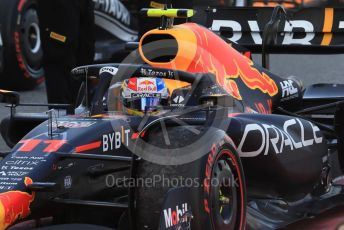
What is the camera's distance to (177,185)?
2.96 metres

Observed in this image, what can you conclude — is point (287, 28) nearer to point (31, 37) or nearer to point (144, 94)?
point (144, 94)

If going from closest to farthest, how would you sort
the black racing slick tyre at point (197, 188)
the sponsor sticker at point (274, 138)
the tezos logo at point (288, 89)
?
the black racing slick tyre at point (197, 188) → the sponsor sticker at point (274, 138) → the tezos logo at point (288, 89)

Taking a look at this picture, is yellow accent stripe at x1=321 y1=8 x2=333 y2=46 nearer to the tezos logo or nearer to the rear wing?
the rear wing

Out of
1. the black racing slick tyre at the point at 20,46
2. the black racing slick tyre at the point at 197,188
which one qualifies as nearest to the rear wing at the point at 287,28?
the black racing slick tyre at the point at 197,188

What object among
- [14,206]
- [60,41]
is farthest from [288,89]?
[14,206]

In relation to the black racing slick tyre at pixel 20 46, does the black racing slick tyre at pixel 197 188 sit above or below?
below

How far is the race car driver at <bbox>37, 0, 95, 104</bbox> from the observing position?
588cm

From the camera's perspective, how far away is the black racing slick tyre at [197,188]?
2949mm

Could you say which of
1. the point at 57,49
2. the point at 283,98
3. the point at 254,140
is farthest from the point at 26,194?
the point at 57,49

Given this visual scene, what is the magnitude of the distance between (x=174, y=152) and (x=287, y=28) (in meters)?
2.42

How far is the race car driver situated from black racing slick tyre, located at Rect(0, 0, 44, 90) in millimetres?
1985

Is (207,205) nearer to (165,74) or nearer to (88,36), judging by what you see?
(165,74)

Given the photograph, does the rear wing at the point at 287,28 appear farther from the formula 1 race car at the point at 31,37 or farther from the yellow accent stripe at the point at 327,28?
the formula 1 race car at the point at 31,37

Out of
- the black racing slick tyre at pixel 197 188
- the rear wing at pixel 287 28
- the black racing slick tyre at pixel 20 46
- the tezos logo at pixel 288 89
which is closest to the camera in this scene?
the black racing slick tyre at pixel 197 188
